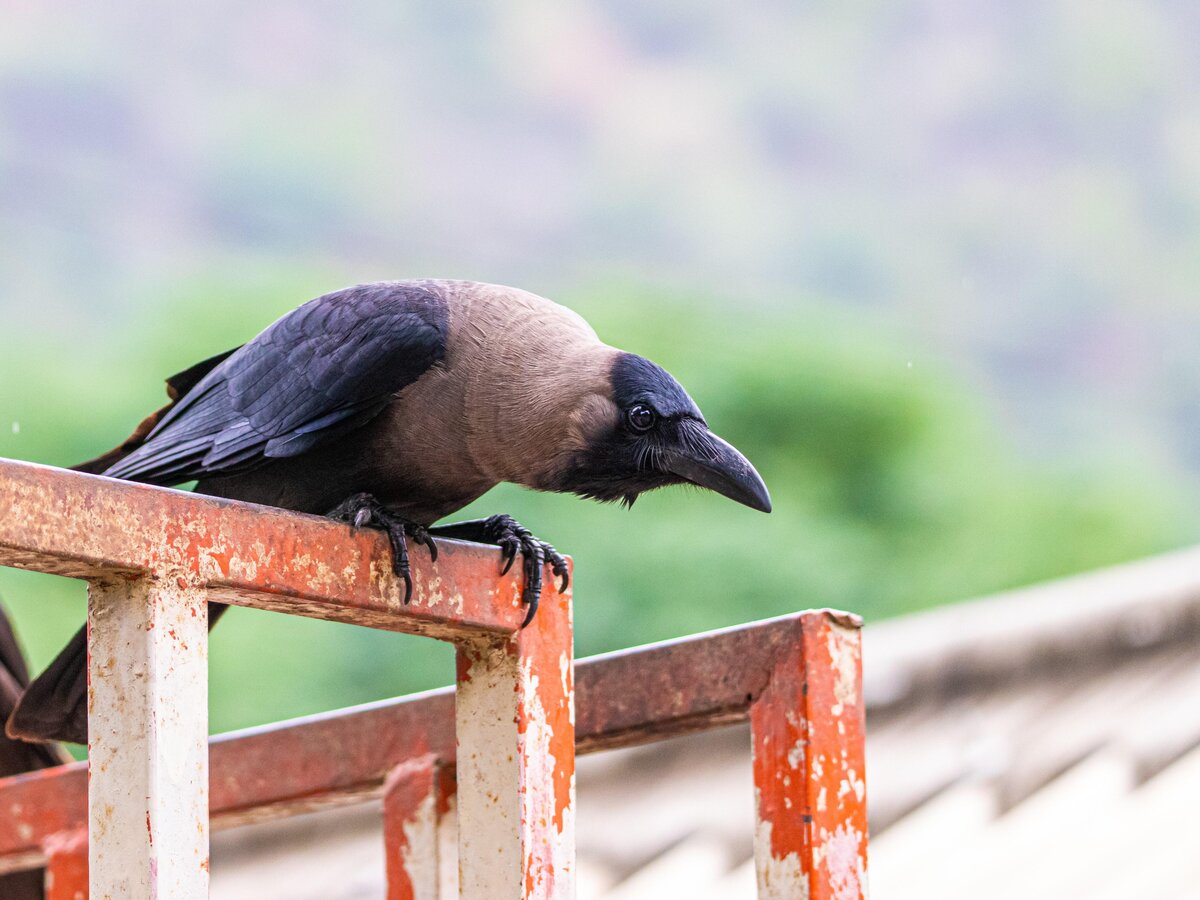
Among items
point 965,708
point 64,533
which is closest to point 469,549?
point 64,533

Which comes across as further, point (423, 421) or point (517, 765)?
point (423, 421)

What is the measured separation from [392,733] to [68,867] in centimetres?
59

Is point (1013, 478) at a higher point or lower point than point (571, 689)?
higher

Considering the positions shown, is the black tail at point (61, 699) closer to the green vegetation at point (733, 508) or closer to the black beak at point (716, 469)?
the black beak at point (716, 469)

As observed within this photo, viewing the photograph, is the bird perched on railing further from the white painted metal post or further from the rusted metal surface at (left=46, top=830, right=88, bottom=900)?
the white painted metal post

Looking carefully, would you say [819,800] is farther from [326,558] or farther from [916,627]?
[916,627]

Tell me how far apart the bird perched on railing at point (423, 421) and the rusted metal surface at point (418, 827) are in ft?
1.26

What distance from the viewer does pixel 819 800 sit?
2291 mm

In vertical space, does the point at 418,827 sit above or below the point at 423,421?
below

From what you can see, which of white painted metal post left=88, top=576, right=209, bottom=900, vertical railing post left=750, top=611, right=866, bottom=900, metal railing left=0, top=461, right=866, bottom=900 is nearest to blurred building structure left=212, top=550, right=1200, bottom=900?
metal railing left=0, top=461, right=866, bottom=900

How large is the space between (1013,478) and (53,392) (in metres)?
→ 10.4

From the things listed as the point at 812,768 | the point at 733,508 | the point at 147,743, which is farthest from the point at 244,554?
the point at 733,508

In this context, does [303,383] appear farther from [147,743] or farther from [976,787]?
[976,787]

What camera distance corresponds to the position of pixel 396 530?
2219 mm
